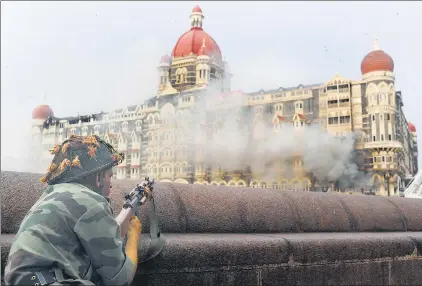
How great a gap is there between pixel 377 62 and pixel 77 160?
34.3 metres

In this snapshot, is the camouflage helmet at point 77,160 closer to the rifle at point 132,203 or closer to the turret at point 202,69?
the rifle at point 132,203

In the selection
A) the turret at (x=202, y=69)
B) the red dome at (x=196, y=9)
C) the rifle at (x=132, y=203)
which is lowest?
the rifle at (x=132, y=203)

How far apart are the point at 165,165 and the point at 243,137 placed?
330 inches

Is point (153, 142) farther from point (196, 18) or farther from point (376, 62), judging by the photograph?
point (376, 62)

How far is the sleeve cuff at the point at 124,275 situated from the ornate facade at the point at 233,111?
27788 millimetres

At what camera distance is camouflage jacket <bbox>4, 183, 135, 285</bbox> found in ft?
5.18

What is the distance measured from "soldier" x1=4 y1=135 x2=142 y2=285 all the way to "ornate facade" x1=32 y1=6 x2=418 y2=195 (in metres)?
27.7

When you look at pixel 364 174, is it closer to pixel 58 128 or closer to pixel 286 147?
pixel 286 147

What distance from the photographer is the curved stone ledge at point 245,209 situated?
256cm

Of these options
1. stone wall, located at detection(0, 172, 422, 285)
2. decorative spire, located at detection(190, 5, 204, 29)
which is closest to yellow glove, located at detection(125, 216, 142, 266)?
stone wall, located at detection(0, 172, 422, 285)

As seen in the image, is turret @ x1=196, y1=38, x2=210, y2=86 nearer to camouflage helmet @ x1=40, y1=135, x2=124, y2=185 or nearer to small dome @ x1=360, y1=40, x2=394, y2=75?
small dome @ x1=360, y1=40, x2=394, y2=75

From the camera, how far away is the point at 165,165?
3988cm

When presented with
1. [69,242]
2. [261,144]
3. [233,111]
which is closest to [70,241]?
[69,242]

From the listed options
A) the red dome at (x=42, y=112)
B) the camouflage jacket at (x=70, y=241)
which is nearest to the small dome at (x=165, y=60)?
the red dome at (x=42, y=112)
